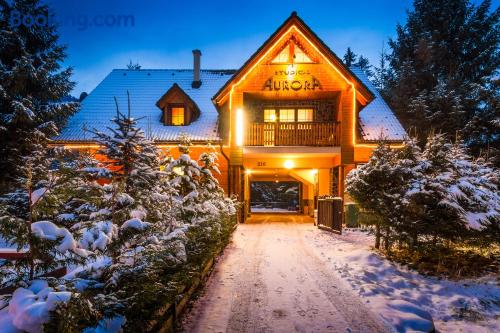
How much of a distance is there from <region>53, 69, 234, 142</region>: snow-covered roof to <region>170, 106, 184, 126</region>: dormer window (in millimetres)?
585

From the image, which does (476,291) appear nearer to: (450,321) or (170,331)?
(450,321)

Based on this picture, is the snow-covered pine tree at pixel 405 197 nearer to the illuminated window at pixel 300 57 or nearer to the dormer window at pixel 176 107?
the illuminated window at pixel 300 57

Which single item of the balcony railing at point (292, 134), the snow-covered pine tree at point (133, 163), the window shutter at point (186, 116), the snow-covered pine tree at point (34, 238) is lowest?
the snow-covered pine tree at point (34, 238)

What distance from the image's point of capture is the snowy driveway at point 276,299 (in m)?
5.00

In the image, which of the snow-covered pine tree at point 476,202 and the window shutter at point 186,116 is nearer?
Answer: the snow-covered pine tree at point 476,202

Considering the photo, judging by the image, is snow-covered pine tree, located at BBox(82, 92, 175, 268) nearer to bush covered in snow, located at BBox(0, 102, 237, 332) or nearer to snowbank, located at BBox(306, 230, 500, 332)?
bush covered in snow, located at BBox(0, 102, 237, 332)

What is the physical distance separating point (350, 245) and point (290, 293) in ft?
16.1

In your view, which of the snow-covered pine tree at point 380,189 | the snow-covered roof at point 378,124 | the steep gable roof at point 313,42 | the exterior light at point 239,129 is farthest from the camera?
the snow-covered roof at point 378,124

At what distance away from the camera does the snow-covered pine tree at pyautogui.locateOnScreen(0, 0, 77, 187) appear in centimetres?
1350

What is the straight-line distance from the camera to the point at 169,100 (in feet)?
60.0

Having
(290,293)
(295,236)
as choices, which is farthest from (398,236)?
(295,236)

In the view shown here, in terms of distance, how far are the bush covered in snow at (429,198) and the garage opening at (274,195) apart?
25764 millimetres

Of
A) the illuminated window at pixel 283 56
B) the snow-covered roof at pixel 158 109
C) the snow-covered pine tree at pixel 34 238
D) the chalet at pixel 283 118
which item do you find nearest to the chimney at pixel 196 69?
the snow-covered roof at pixel 158 109

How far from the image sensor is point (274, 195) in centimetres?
A: 3734
